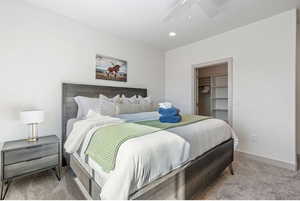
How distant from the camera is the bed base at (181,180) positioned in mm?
1146

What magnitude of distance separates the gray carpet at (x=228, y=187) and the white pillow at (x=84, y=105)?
0.97m

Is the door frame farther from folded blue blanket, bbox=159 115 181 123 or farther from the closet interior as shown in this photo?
folded blue blanket, bbox=159 115 181 123

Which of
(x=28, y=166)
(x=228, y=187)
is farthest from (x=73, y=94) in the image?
(x=228, y=187)

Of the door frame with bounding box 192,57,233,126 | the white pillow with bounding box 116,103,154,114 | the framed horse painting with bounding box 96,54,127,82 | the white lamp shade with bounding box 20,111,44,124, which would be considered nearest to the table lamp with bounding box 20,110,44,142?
the white lamp shade with bounding box 20,111,44,124

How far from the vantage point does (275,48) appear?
2.56 meters

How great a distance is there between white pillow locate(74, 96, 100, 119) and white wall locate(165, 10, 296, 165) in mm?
2871

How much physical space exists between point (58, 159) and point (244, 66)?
378 cm

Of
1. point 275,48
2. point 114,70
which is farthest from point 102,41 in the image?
point 275,48

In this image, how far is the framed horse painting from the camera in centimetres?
300

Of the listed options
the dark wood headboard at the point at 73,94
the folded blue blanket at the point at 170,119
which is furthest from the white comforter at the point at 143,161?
the dark wood headboard at the point at 73,94

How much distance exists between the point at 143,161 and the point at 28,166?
1.76m

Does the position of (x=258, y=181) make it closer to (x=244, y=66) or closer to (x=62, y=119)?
(x=244, y=66)

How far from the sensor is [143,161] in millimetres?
1040

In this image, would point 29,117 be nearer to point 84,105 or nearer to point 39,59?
point 84,105
